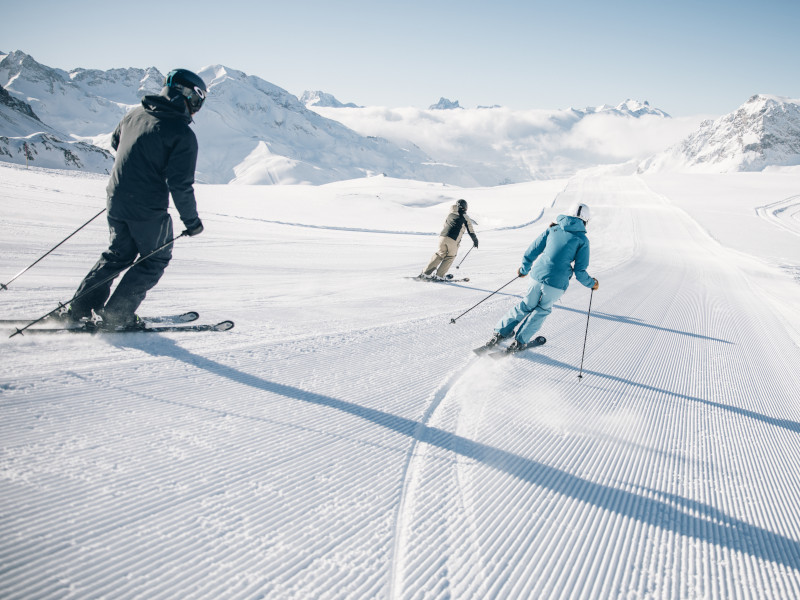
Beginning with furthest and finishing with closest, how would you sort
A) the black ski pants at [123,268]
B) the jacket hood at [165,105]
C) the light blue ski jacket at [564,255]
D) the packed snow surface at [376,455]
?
the light blue ski jacket at [564,255]
the black ski pants at [123,268]
the jacket hood at [165,105]
the packed snow surface at [376,455]

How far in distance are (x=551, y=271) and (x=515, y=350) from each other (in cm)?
106

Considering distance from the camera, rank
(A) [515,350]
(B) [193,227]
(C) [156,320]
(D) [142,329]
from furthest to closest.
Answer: (A) [515,350] → (C) [156,320] → (D) [142,329] → (B) [193,227]

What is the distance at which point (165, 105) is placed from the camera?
10.9ft

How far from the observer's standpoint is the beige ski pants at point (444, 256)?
8812mm

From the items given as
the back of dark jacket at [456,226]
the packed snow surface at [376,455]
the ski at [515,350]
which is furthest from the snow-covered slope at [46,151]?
the ski at [515,350]

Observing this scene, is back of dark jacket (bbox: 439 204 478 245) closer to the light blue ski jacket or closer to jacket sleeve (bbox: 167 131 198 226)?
the light blue ski jacket

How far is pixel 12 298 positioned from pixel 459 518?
4.89m

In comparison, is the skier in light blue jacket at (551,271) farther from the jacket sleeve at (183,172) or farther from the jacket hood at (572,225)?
Result: the jacket sleeve at (183,172)

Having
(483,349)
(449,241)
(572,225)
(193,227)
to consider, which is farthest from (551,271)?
(449,241)

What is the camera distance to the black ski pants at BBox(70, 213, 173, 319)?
3.62m

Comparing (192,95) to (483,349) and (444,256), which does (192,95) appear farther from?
(444,256)

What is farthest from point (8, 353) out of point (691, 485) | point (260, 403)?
point (691, 485)

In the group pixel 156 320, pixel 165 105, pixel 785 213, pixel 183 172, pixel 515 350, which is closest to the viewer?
pixel 165 105

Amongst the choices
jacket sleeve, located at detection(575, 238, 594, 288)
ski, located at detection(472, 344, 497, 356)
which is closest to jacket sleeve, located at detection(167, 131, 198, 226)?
ski, located at detection(472, 344, 497, 356)
